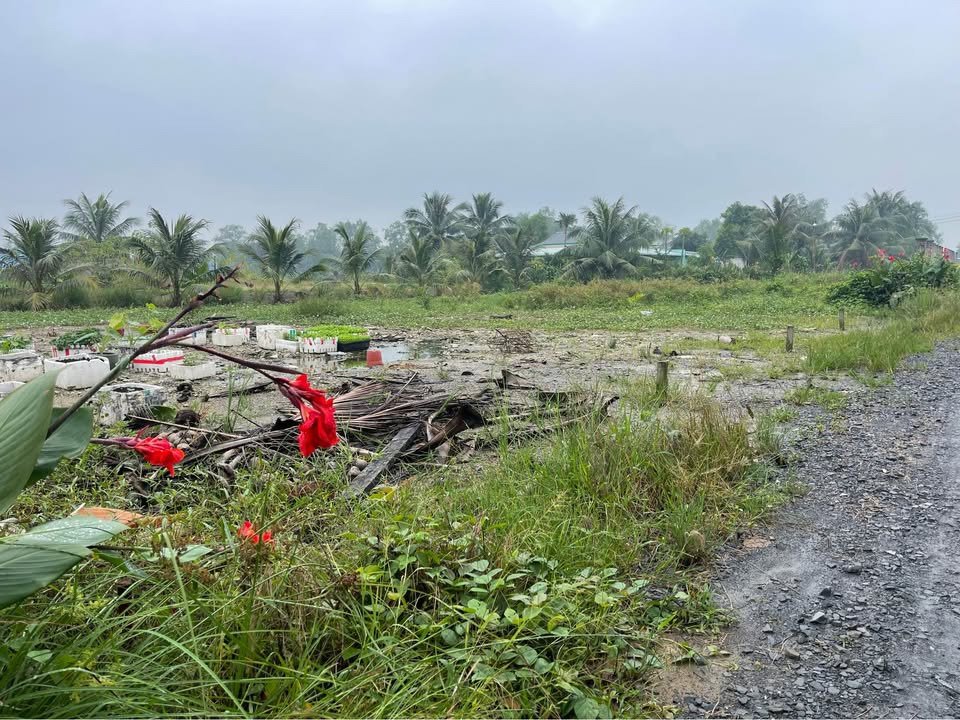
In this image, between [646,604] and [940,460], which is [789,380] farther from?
[646,604]

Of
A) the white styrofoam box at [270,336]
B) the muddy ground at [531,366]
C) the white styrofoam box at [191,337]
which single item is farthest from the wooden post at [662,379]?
the white styrofoam box at [270,336]

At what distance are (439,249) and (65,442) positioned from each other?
130 ft

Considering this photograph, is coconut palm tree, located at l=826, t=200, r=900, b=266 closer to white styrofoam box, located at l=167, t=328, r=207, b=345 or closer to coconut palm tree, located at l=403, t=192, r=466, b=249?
coconut palm tree, located at l=403, t=192, r=466, b=249

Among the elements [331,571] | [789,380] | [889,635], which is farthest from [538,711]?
[789,380]

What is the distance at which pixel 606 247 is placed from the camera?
31.9 meters

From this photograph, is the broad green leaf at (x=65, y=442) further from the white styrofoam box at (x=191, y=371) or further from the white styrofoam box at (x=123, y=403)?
the white styrofoam box at (x=191, y=371)

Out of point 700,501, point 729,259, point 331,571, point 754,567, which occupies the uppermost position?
point 729,259

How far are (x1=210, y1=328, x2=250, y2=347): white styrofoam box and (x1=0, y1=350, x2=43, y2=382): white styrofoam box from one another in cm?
430

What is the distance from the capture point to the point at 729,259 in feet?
165

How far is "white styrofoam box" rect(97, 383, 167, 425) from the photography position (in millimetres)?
4980

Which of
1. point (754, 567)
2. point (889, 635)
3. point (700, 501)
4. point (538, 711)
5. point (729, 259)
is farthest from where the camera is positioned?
point (729, 259)

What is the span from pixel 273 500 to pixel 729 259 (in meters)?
52.8

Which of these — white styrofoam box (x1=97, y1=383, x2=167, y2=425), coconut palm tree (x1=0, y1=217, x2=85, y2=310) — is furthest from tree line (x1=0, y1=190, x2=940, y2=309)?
white styrofoam box (x1=97, y1=383, x2=167, y2=425)

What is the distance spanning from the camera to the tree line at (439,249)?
23.9 m
